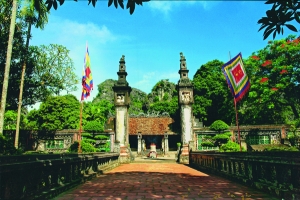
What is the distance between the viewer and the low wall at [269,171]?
A: 401 centimetres

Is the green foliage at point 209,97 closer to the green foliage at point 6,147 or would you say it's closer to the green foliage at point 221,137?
the green foliage at point 221,137

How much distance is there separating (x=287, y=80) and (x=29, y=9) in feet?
76.0

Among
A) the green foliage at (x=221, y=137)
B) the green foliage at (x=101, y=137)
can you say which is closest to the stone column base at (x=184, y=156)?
the green foliage at (x=221, y=137)

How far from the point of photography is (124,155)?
1892 cm

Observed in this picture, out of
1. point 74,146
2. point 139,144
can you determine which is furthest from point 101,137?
point 139,144

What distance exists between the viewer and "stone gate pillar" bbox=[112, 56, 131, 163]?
1940 cm

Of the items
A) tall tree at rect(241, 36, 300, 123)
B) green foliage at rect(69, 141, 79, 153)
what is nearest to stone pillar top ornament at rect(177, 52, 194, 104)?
tall tree at rect(241, 36, 300, 123)

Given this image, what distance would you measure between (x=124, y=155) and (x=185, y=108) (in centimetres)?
702

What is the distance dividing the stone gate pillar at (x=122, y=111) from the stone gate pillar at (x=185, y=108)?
16.1 ft

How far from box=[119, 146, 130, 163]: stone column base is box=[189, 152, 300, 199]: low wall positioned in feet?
39.1

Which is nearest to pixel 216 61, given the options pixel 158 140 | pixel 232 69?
pixel 158 140

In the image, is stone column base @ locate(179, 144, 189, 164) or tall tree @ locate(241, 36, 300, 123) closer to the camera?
stone column base @ locate(179, 144, 189, 164)

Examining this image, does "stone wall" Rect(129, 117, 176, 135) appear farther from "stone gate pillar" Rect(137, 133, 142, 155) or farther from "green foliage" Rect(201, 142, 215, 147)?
"green foliage" Rect(201, 142, 215, 147)

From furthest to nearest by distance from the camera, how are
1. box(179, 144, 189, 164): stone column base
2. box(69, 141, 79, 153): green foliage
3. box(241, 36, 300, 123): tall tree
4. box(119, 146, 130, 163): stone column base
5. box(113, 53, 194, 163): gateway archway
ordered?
1. box(241, 36, 300, 123): tall tree
2. box(69, 141, 79, 153): green foliage
3. box(113, 53, 194, 163): gateway archway
4. box(179, 144, 189, 164): stone column base
5. box(119, 146, 130, 163): stone column base
